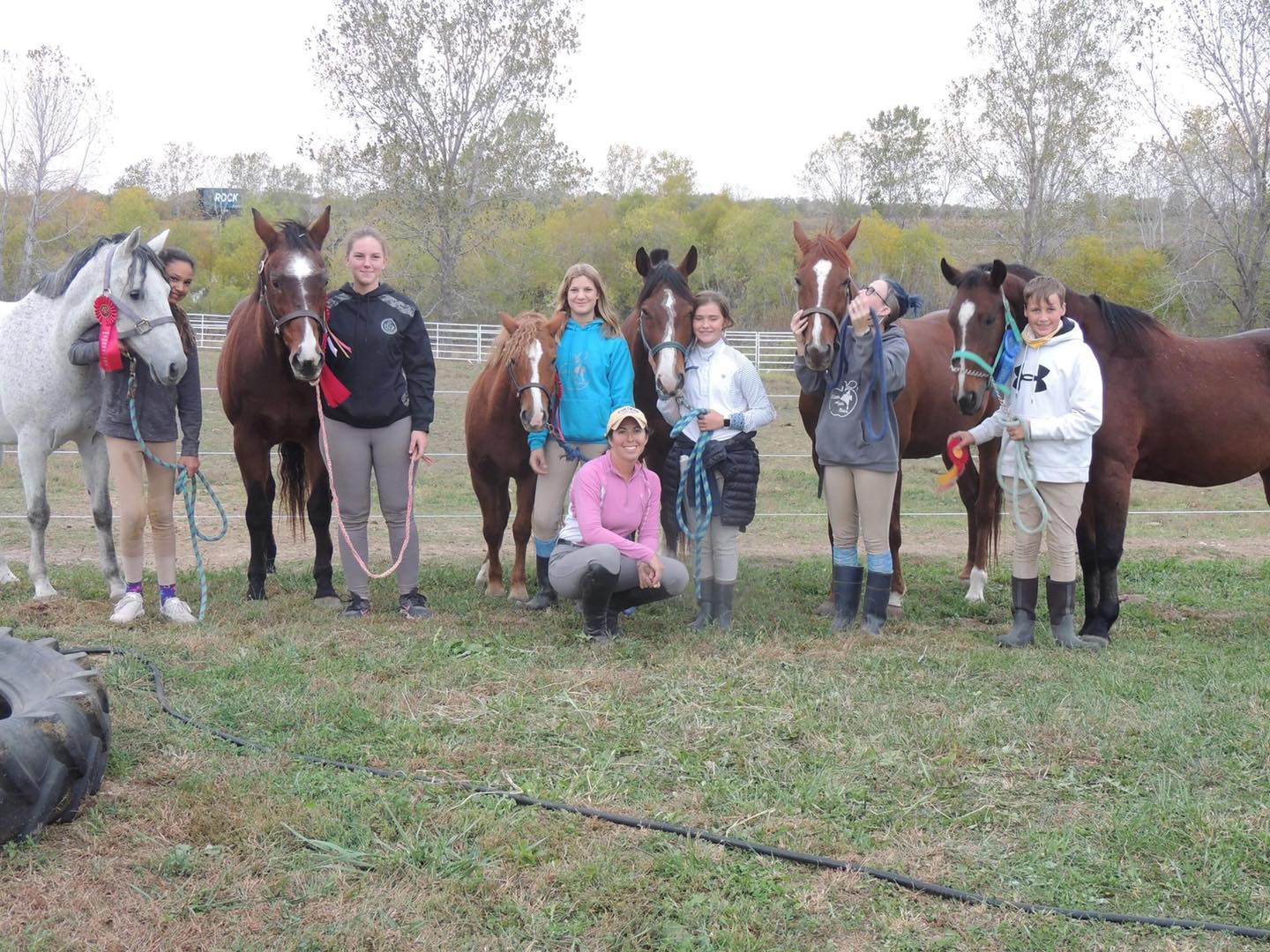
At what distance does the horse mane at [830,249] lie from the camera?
5.14 m

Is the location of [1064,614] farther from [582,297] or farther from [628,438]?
[582,297]

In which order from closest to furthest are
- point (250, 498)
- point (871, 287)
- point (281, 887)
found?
point (281, 887)
point (871, 287)
point (250, 498)

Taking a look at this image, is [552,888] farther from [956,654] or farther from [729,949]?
[956,654]

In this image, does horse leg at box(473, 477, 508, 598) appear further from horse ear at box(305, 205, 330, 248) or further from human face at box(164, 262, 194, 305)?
human face at box(164, 262, 194, 305)

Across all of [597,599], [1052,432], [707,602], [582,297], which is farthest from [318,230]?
[1052,432]

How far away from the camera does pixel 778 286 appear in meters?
36.0

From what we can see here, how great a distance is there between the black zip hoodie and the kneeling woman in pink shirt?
1023 mm

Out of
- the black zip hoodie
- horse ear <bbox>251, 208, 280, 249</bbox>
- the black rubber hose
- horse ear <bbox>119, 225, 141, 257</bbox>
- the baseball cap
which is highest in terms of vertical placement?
horse ear <bbox>251, 208, 280, 249</bbox>

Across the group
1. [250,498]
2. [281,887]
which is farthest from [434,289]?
[281,887]

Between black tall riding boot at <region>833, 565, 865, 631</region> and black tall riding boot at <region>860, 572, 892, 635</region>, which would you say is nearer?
black tall riding boot at <region>860, 572, 892, 635</region>

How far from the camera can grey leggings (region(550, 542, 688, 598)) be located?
4859mm

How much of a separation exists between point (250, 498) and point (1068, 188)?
73.2 ft

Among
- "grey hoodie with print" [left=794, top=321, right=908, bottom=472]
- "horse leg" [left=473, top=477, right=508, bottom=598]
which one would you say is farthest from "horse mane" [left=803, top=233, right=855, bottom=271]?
"horse leg" [left=473, top=477, right=508, bottom=598]

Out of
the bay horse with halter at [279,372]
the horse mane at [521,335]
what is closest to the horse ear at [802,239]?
the horse mane at [521,335]
